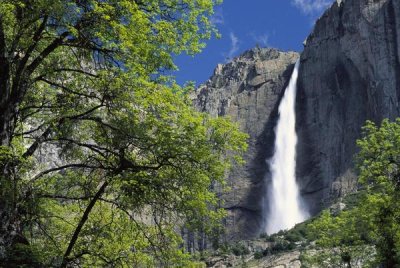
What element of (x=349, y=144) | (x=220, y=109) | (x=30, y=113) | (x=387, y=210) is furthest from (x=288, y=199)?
(x=30, y=113)

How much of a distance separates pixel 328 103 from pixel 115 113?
116019 mm

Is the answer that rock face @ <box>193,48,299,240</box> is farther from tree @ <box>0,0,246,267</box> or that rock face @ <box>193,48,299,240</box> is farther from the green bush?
tree @ <box>0,0,246,267</box>

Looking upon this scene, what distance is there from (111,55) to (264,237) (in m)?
100

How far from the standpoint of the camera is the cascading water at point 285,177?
119 m

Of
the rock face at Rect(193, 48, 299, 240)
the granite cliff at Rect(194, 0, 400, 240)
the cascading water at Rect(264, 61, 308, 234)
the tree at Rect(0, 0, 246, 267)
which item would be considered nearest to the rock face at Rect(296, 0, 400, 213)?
the granite cliff at Rect(194, 0, 400, 240)

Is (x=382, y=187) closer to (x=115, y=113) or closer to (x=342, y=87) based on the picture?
(x=115, y=113)

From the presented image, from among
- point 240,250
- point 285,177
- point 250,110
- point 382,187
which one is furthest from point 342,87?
point 382,187

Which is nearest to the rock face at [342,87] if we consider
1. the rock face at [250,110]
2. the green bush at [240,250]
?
the rock face at [250,110]

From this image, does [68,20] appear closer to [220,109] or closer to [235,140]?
[235,140]

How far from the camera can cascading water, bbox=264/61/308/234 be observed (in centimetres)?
11888

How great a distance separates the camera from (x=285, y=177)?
12312 centimetres

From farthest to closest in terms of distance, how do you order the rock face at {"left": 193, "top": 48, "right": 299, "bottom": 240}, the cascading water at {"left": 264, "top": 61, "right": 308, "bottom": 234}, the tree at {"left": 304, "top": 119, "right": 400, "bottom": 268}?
the rock face at {"left": 193, "top": 48, "right": 299, "bottom": 240} → the cascading water at {"left": 264, "top": 61, "right": 308, "bottom": 234} → the tree at {"left": 304, "top": 119, "right": 400, "bottom": 268}

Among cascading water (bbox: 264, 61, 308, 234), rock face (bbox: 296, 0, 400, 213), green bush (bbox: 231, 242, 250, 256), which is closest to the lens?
green bush (bbox: 231, 242, 250, 256)

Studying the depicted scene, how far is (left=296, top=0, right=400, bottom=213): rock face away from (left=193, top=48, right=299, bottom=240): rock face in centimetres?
965
